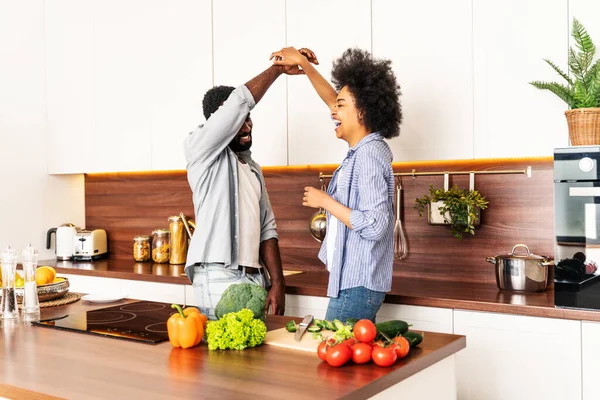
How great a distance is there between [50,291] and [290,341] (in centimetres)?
112

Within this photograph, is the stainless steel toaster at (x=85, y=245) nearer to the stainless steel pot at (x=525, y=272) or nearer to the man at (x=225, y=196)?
the man at (x=225, y=196)

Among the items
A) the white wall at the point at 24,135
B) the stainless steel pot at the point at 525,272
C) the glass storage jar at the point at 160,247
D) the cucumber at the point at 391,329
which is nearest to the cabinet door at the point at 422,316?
the stainless steel pot at the point at 525,272

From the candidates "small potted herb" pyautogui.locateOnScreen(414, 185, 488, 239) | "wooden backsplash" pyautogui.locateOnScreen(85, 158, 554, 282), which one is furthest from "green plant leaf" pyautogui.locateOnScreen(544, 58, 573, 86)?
"small potted herb" pyautogui.locateOnScreen(414, 185, 488, 239)

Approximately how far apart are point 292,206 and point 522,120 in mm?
1392

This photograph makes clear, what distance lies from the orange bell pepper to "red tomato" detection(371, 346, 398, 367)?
1.59 feet

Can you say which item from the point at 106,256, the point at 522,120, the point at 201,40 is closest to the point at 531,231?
the point at 522,120

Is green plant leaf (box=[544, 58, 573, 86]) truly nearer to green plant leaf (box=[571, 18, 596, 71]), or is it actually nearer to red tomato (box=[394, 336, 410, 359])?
green plant leaf (box=[571, 18, 596, 71])

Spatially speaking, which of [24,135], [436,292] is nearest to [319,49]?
[436,292]

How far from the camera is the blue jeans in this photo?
2199mm

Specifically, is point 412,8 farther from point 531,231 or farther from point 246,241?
point 246,241

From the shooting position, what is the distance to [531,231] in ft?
9.50

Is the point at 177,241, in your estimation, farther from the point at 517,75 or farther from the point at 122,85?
the point at 517,75

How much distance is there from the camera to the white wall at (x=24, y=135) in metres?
4.04

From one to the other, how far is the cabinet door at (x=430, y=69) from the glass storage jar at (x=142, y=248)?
1.85 metres
